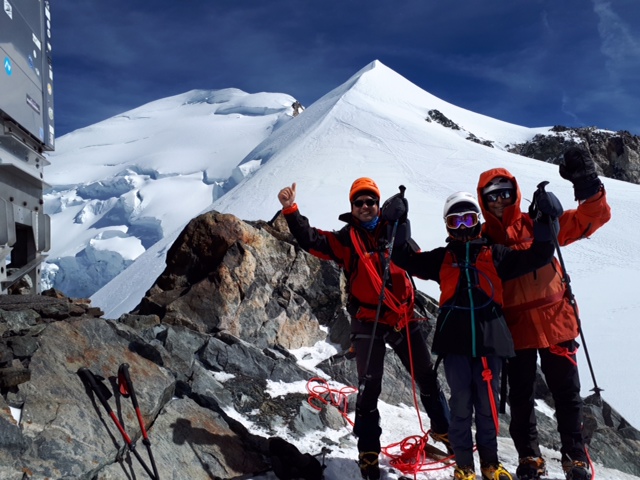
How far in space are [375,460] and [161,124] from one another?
9959 cm

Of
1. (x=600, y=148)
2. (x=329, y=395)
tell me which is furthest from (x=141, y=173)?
(x=329, y=395)

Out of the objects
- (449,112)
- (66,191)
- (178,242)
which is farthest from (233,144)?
(178,242)

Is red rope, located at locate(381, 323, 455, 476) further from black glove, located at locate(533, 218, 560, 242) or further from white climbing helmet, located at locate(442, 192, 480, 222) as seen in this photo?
black glove, located at locate(533, 218, 560, 242)

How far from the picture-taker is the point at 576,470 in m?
3.45

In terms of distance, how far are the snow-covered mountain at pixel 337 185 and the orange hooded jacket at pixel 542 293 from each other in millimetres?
6452

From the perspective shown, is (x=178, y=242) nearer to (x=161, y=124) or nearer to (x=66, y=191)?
(x=66, y=191)

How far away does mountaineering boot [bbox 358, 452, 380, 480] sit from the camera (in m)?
3.66

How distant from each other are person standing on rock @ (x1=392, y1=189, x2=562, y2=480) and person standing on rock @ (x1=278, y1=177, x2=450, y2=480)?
488 millimetres

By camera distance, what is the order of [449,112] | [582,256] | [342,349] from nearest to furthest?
[342,349] → [582,256] → [449,112]

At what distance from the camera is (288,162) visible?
27.1 meters

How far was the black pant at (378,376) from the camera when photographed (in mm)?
3746

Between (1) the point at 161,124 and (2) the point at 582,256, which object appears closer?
(2) the point at 582,256

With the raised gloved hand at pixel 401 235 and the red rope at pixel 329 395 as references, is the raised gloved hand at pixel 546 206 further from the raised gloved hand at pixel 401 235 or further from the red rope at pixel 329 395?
the red rope at pixel 329 395

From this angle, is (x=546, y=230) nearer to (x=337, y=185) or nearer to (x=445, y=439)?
(x=445, y=439)
